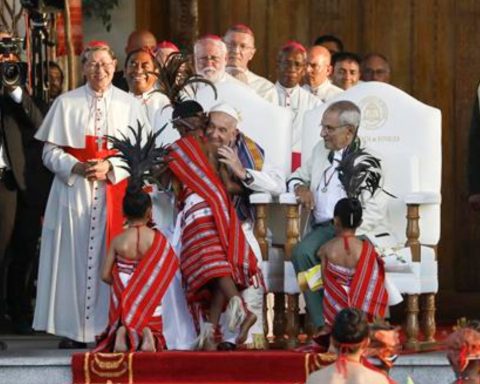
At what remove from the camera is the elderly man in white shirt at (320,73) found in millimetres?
15531

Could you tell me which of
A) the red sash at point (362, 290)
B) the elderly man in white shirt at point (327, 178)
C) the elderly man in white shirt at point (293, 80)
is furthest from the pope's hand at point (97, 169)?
the elderly man in white shirt at point (293, 80)

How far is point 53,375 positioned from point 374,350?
300 cm

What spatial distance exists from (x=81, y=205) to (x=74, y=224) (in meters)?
0.12

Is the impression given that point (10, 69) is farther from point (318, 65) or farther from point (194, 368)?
point (194, 368)

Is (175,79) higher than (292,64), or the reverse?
(292,64)

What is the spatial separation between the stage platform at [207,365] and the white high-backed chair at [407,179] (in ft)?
2.00

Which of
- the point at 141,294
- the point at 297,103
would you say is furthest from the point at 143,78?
the point at 141,294

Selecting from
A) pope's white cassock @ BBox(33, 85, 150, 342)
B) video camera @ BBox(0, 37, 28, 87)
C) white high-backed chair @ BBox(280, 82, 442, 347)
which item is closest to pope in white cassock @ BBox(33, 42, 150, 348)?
pope's white cassock @ BBox(33, 85, 150, 342)

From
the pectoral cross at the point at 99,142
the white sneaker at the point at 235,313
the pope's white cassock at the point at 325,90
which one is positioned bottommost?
the white sneaker at the point at 235,313

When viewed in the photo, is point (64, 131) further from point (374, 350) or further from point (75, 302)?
point (374, 350)

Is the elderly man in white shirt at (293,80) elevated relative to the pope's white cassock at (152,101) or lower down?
elevated

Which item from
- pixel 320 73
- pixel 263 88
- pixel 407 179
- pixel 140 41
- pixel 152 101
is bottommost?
pixel 407 179

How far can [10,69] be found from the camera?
14.1 m

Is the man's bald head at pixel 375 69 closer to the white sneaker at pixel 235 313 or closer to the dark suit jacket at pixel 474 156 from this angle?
the dark suit jacket at pixel 474 156
